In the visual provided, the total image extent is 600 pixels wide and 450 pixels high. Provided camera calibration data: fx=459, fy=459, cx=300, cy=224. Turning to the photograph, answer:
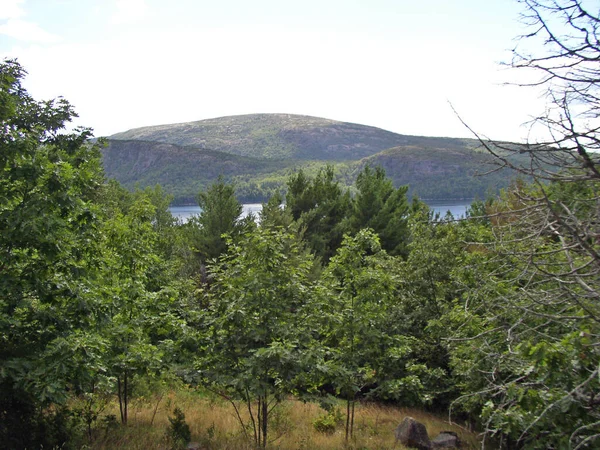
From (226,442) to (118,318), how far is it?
358 cm

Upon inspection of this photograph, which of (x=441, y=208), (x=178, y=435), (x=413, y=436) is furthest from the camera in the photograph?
(x=441, y=208)

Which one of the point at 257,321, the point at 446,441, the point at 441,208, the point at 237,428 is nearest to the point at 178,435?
the point at 237,428

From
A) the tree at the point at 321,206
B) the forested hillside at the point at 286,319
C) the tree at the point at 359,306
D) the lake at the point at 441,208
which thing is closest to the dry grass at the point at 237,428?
the forested hillside at the point at 286,319

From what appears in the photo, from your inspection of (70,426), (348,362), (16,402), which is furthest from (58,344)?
(348,362)

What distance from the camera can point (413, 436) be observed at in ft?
38.6

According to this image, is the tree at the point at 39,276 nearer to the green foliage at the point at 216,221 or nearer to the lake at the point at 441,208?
the green foliage at the point at 216,221

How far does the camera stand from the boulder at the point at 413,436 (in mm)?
11680

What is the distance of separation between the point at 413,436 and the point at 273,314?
226 inches

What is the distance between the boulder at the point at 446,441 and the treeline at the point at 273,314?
1.52 metres

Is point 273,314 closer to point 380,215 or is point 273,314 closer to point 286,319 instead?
point 286,319

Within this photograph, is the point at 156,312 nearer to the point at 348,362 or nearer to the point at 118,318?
the point at 118,318

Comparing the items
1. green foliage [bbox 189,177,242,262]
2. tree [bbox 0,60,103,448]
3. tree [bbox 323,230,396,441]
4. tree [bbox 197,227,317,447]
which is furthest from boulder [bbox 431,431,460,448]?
green foliage [bbox 189,177,242,262]

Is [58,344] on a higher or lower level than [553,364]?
lower

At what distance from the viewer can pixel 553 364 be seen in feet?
11.8
